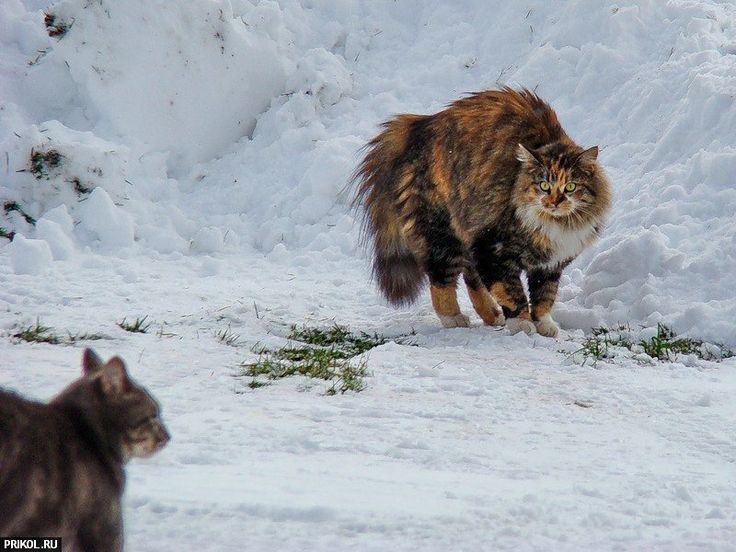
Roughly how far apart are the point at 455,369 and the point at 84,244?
12.6ft

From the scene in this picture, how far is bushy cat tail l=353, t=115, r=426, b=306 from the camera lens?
734cm

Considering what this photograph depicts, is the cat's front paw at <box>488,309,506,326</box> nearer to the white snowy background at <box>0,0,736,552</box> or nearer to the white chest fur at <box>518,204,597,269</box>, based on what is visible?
the white snowy background at <box>0,0,736,552</box>

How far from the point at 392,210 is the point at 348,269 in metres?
1.23

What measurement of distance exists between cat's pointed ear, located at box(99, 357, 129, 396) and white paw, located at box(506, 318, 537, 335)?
4.32 metres

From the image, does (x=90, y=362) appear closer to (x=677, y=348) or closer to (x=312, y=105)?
(x=677, y=348)

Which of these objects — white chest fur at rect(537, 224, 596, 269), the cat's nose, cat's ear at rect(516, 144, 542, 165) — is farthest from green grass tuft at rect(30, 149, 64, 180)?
the cat's nose

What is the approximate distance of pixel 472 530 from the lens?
325 cm

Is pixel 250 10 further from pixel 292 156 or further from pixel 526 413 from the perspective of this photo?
pixel 526 413

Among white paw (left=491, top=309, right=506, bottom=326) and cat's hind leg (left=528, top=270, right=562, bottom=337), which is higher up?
cat's hind leg (left=528, top=270, right=562, bottom=337)

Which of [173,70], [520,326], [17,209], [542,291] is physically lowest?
[520,326]

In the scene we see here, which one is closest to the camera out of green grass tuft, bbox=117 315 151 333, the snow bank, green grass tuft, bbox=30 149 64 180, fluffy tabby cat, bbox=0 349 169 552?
fluffy tabby cat, bbox=0 349 169 552

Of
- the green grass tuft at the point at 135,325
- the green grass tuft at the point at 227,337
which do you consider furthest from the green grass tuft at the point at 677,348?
the green grass tuft at the point at 135,325

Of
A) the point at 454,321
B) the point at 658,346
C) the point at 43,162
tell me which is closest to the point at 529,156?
the point at 454,321

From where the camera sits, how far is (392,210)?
7.39m
